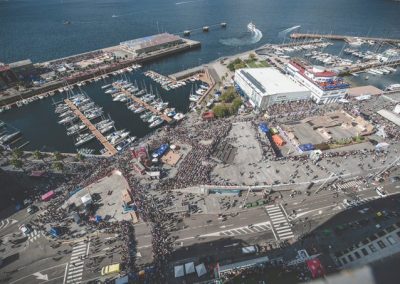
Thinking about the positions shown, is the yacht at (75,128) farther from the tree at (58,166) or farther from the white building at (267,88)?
the white building at (267,88)

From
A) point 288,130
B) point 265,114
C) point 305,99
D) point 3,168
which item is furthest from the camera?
point 305,99

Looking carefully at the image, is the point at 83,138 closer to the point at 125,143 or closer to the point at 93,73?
the point at 125,143

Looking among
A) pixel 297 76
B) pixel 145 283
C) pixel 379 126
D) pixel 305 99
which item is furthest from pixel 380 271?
pixel 297 76

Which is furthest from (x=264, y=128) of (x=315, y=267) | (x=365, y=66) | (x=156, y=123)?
(x=365, y=66)

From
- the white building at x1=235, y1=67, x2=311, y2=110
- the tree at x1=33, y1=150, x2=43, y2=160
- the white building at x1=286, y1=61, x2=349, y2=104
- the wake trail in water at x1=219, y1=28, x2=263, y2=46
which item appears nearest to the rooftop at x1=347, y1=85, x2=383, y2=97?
the white building at x1=286, y1=61, x2=349, y2=104

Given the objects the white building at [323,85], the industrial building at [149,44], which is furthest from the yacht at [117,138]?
the industrial building at [149,44]

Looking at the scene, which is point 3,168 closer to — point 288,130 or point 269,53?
point 288,130
